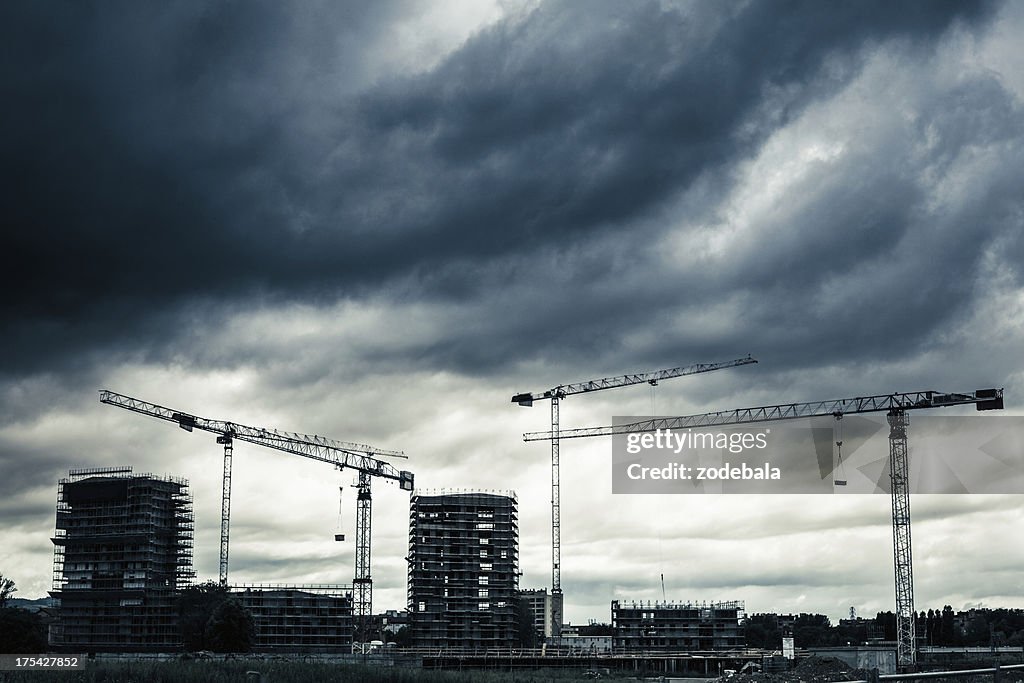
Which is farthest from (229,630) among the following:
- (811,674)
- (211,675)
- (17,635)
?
(211,675)

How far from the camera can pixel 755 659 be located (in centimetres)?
16812

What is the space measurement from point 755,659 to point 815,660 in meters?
56.3

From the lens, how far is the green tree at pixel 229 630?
Answer: 164m

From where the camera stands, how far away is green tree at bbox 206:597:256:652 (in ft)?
538

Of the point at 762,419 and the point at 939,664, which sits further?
the point at 762,419

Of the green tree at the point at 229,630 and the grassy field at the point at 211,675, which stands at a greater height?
the grassy field at the point at 211,675

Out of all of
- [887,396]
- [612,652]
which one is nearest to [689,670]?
[612,652]

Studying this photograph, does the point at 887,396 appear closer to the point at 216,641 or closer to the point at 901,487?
the point at 901,487

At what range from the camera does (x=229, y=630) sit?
165 metres

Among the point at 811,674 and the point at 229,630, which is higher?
the point at 229,630

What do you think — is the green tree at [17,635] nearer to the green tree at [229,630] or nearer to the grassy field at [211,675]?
the green tree at [229,630]

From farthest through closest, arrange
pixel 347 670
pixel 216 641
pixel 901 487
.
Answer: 1. pixel 216 641
2. pixel 901 487
3. pixel 347 670

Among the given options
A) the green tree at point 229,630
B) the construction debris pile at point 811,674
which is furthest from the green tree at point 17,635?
the construction debris pile at point 811,674

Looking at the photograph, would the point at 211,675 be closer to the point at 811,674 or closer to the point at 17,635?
the point at 811,674
